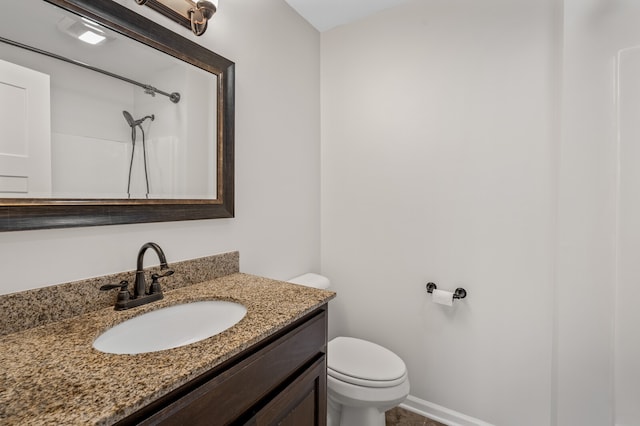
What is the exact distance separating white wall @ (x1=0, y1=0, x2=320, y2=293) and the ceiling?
0.06 metres

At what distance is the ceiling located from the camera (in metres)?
1.72

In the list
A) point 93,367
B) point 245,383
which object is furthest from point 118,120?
point 245,383

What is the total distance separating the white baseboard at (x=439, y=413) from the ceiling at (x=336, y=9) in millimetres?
2392

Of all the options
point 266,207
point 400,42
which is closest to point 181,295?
point 266,207

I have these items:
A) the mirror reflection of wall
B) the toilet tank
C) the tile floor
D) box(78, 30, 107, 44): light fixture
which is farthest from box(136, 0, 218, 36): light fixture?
the tile floor

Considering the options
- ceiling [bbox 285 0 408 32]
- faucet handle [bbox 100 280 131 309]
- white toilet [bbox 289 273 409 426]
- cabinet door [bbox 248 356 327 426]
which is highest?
ceiling [bbox 285 0 408 32]

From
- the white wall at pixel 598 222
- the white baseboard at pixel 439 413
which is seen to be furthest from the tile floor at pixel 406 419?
the white wall at pixel 598 222

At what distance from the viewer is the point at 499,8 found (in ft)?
4.82

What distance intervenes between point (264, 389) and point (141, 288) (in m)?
0.54

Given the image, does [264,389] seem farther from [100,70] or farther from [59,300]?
[100,70]

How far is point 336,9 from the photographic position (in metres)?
1.78

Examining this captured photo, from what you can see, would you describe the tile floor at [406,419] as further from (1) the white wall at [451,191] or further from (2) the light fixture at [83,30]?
(2) the light fixture at [83,30]

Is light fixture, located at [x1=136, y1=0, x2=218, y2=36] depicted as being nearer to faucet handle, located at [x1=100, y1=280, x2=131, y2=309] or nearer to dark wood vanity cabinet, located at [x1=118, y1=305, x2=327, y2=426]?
faucet handle, located at [x1=100, y1=280, x2=131, y2=309]

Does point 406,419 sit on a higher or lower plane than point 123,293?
lower
